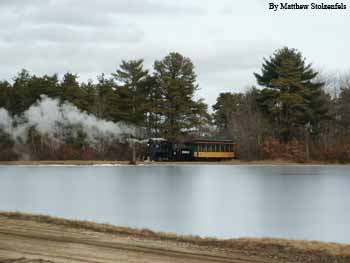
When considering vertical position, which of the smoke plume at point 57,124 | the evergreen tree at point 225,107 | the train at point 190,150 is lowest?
the train at point 190,150

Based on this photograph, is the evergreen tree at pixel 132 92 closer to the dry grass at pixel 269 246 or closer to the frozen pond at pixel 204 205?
the frozen pond at pixel 204 205

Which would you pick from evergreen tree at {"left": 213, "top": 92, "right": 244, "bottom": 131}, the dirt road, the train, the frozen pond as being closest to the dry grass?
the dirt road

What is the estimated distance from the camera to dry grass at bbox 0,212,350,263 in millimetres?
12406

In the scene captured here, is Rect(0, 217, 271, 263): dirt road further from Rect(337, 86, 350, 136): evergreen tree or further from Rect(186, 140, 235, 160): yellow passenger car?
Rect(337, 86, 350, 136): evergreen tree

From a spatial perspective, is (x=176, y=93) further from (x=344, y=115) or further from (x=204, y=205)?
(x=204, y=205)

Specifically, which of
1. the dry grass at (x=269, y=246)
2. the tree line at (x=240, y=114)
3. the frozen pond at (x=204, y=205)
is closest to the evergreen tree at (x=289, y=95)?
the tree line at (x=240, y=114)

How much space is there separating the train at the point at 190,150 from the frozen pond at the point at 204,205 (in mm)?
34436

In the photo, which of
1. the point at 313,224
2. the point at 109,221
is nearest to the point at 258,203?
the point at 313,224

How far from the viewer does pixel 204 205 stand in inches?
928

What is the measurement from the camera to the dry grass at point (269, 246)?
40.7 feet

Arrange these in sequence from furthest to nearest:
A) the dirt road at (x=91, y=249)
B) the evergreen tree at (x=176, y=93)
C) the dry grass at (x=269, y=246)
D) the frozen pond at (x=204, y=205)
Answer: the evergreen tree at (x=176, y=93) < the frozen pond at (x=204, y=205) < the dry grass at (x=269, y=246) < the dirt road at (x=91, y=249)

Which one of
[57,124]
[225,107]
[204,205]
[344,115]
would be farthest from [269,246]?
[225,107]

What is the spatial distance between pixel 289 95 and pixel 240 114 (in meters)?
13.8

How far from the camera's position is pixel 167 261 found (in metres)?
11.5
